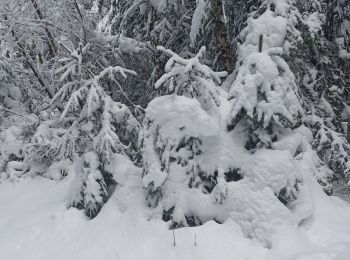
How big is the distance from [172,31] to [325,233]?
600cm

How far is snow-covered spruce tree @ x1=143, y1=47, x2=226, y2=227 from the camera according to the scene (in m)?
5.04

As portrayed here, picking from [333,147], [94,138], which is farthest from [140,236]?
[333,147]

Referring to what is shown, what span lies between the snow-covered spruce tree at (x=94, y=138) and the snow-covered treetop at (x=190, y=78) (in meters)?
1.15

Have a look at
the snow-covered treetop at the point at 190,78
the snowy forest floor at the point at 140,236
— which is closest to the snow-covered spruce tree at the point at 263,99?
the snow-covered treetop at the point at 190,78

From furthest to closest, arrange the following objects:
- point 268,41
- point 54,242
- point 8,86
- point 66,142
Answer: point 8,86 < point 66,142 < point 268,41 < point 54,242

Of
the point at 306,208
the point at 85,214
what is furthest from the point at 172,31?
the point at 306,208

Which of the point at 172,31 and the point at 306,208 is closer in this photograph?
the point at 306,208

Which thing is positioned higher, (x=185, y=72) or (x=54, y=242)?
(x=185, y=72)

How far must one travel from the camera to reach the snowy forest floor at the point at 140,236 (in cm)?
446

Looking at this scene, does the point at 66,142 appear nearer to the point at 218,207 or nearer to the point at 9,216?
the point at 9,216

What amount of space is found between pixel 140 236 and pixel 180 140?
1347 mm

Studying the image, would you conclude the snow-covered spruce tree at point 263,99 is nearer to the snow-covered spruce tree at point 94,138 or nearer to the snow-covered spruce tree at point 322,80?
the snow-covered spruce tree at point 322,80

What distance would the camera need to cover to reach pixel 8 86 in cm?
1070

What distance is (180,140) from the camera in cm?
512
